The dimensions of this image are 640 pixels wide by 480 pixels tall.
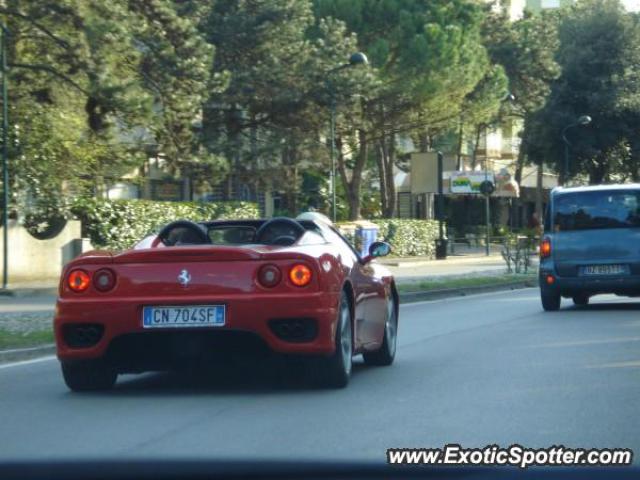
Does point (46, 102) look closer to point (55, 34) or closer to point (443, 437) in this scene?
point (55, 34)

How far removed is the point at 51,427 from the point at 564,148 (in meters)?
67.9

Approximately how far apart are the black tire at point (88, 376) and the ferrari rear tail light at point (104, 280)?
59 cm

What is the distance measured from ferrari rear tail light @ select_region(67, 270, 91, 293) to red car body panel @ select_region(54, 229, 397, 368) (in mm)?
32

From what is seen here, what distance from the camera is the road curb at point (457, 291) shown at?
84.4 ft

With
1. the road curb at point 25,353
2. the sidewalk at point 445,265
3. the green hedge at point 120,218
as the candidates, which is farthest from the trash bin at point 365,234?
the road curb at point 25,353

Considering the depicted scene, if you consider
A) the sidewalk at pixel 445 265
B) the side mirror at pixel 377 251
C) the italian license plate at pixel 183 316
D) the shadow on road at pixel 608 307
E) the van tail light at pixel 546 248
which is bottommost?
the sidewalk at pixel 445 265

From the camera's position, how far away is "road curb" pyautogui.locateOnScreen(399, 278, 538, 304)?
1013 inches

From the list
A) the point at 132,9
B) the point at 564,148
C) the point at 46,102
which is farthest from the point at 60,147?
the point at 564,148

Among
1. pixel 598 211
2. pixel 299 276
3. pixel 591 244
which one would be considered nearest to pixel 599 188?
pixel 598 211

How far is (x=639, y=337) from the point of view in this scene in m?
15.5

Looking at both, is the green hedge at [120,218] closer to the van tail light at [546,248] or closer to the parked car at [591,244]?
the van tail light at [546,248]

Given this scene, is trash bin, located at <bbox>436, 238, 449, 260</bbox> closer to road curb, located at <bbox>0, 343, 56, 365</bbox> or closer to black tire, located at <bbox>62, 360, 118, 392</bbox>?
road curb, located at <bbox>0, 343, 56, 365</bbox>

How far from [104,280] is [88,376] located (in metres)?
0.86

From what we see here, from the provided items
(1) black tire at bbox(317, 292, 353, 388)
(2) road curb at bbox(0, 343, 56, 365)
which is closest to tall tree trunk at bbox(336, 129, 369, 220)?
(2) road curb at bbox(0, 343, 56, 365)
